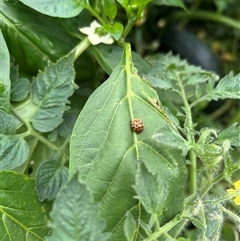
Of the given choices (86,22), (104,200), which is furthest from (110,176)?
(86,22)

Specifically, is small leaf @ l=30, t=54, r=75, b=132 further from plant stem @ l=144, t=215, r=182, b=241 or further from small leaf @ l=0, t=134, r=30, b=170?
plant stem @ l=144, t=215, r=182, b=241

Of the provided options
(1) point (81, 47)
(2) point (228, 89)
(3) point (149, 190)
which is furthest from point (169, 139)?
(1) point (81, 47)

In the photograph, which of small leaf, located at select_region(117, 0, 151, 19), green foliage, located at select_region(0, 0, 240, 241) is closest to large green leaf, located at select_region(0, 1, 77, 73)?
green foliage, located at select_region(0, 0, 240, 241)

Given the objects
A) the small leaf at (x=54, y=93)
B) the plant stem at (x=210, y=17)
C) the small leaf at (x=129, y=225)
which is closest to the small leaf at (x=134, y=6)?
the small leaf at (x=54, y=93)

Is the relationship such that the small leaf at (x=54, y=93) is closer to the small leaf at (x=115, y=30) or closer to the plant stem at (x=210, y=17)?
the small leaf at (x=115, y=30)

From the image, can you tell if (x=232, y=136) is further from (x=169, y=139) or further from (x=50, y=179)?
(x=50, y=179)

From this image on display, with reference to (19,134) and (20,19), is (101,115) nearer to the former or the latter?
(19,134)
